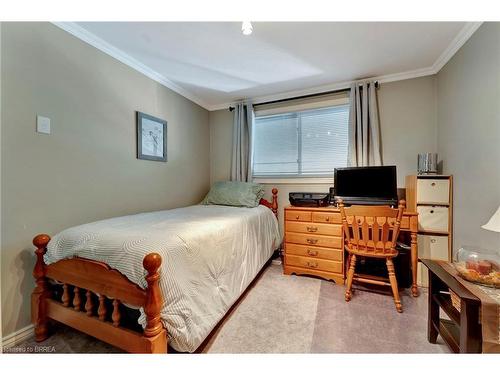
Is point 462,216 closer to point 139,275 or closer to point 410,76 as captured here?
point 410,76

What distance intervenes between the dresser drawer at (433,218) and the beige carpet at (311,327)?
624 millimetres

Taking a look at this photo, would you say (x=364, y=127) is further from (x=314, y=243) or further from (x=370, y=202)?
(x=314, y=243)

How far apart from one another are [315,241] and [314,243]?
0.02 meters

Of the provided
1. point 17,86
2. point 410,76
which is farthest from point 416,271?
point 17,86

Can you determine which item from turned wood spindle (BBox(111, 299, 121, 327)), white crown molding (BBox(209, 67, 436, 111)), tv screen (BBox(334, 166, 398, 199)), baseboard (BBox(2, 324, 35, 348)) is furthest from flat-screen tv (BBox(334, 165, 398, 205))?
baseboard (BBox(2, 324, 35, 348))

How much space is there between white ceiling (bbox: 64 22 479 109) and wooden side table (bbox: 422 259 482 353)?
181cm

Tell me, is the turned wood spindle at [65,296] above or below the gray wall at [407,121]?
below

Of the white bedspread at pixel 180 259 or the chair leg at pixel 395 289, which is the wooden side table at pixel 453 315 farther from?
the white bedspread at pixel 180 259

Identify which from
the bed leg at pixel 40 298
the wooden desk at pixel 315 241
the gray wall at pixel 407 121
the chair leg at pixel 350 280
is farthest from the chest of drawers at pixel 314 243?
the bed leg at pixel 40 298

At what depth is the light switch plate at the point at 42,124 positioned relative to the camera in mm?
1405

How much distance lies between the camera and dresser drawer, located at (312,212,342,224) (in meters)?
2.04

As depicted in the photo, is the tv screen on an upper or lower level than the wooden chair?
upper

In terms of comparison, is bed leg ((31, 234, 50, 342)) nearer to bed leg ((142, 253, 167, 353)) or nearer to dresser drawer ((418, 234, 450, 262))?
bed leg ((142, 253, 167, 353))
